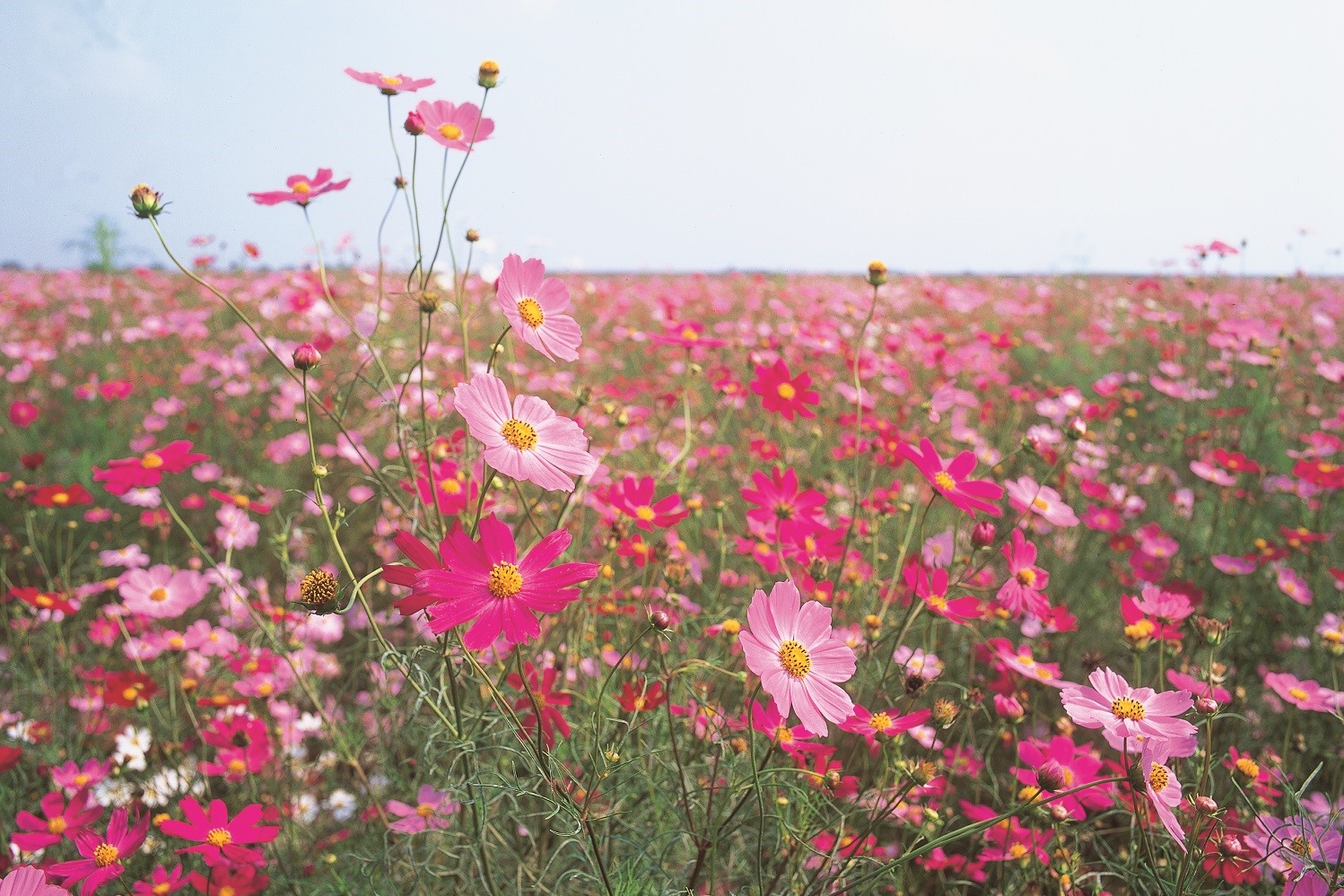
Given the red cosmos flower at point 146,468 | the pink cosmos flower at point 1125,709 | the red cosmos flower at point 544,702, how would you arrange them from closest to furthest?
1. the pink cosmos flower at point 1125,709
2. the red cosmos flower at point 544,702
3. the red cosmos flower at point 146,468

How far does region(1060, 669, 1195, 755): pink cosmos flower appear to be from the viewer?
69cm

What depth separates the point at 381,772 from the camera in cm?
143

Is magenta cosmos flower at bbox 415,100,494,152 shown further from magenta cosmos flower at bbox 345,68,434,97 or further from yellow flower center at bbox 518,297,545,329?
yellow flower center at bbox 518,297,545,329

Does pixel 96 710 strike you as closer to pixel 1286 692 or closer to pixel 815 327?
pixel 1286 692

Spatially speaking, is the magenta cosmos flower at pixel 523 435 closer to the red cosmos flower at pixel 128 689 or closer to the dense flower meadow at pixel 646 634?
the dense flower meadow at pixel 646 634

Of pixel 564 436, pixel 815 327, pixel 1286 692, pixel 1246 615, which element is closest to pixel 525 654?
pixel 564 436

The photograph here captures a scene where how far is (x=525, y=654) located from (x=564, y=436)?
0.43m

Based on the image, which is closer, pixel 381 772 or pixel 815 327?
pixel 381 772

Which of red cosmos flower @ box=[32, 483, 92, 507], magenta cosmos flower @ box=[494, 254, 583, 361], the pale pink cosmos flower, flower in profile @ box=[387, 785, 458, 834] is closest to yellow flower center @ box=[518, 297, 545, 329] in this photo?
magenta cosmos flower @ box=[494, 254, 583, 361]

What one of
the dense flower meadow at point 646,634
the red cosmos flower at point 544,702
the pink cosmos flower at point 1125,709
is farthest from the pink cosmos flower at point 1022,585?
the red cosmos flower at point 544,702

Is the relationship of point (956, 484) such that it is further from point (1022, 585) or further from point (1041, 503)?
point (1041, 503)

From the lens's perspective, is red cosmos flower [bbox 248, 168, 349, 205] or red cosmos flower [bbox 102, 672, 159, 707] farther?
red cosmos flower [bbox 102, 672, 159, 707]

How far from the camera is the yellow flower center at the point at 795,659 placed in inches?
27.2

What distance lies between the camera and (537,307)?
75cm
